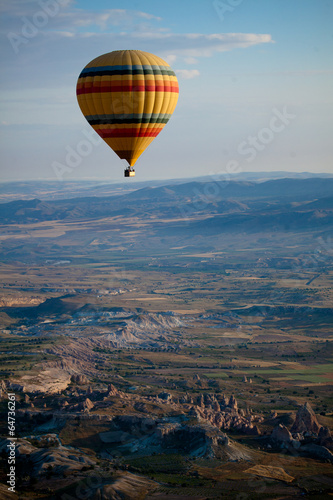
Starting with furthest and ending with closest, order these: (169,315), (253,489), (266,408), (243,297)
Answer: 1. (243,297)
2. (169,315)
3. (266,408)
4. (253,489)

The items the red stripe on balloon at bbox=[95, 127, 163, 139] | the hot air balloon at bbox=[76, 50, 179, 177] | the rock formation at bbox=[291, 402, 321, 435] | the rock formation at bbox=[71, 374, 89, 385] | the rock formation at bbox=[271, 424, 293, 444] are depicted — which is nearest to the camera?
the hot air balloon at bbox=[76, 50, 179, 177]

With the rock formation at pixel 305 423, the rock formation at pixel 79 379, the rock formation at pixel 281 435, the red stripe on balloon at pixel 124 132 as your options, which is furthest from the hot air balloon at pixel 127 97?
the rock formation at pixel 79 379

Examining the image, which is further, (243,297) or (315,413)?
(243,297)

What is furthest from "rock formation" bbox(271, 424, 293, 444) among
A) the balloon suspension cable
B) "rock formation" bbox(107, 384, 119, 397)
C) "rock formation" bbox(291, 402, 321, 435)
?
the balloon suspension cable

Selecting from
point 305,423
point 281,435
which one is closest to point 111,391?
point 281,435

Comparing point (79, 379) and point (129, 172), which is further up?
point (129, 172)

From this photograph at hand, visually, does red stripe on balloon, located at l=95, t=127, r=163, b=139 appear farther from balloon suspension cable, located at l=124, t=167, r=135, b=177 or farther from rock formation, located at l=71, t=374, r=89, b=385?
rock formation, located at l=71, t=374, r=89, b=385

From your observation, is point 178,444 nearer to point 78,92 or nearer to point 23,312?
point 78,92

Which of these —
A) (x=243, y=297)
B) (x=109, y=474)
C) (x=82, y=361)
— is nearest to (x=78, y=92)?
(x=109, y=474)

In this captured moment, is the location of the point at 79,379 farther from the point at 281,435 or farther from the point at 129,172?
the point at 129,172
